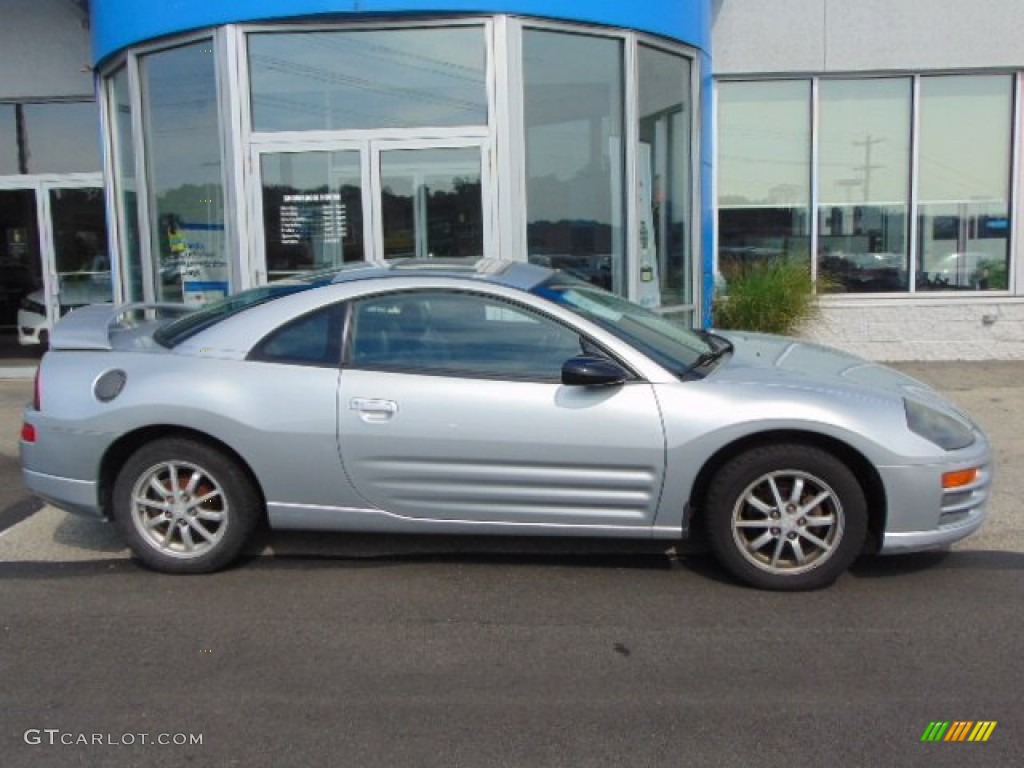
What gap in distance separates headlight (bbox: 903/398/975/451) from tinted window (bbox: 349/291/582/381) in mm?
1555

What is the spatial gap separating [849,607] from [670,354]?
1.41 metres

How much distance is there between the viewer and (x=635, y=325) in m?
5.07

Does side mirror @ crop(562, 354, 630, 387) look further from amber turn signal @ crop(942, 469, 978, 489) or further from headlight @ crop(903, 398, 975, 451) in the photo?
amber turn signal @ crop(942, 469, 978, 489)

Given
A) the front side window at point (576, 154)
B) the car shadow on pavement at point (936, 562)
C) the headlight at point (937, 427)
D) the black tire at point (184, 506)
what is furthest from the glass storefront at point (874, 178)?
the black tire at point (184, 506)

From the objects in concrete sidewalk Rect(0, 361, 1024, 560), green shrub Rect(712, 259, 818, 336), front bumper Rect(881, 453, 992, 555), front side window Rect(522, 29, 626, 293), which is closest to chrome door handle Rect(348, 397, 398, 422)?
concrete sidewalk Rect(0, 361, 1024, 560)

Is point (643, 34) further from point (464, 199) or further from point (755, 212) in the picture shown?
point (755, 212)

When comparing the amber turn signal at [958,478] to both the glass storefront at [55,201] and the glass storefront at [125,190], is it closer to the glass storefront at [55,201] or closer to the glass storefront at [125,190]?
the glass storefront at [125,190]

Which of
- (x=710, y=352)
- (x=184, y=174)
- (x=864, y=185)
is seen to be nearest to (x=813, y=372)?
(x=710, y=352)

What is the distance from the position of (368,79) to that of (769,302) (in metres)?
4.92

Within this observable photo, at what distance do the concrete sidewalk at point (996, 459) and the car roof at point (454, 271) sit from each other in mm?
1967

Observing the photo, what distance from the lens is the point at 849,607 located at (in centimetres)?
442

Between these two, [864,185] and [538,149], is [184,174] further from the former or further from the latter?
[864,185]

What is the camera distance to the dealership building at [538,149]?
8930 millimetres

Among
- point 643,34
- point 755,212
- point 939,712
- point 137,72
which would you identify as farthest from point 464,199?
Result: point 939,712
